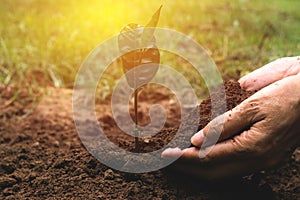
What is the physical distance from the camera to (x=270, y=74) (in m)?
2.22

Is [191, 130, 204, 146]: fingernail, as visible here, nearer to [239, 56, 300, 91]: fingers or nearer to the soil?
the soil

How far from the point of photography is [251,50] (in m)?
3.94

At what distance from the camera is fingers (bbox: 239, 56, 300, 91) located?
221 centimetres

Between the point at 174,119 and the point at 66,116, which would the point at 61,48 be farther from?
the point at 174,119

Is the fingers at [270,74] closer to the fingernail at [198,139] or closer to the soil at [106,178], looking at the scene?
the soil at [106,178]

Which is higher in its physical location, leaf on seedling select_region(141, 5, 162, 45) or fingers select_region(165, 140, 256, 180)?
leaf on seedling select_region(141, 5, 162, 45)

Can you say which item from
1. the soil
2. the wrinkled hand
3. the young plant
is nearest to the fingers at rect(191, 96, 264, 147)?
the wrinkled hand

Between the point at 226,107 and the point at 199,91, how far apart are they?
4.51 ft

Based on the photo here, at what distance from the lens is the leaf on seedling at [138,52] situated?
6.34 feet

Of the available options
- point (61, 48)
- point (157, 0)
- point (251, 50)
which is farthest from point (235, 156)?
point (157, 0)

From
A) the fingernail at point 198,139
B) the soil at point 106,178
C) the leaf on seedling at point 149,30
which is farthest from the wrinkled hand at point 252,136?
the leaf on seedling at point 149,30

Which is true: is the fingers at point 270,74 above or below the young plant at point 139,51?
below

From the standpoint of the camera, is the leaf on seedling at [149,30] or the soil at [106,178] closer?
the leaf on seedling at [149,30]

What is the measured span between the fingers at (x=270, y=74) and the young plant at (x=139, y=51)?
0.52 meters
